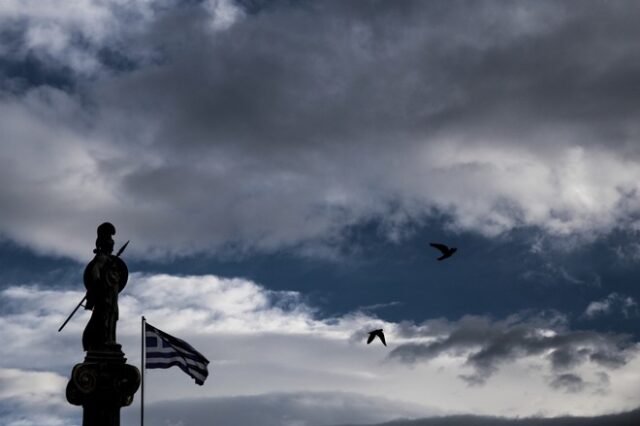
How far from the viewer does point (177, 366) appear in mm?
25094

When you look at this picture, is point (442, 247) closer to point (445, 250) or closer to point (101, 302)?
point (445, 250)

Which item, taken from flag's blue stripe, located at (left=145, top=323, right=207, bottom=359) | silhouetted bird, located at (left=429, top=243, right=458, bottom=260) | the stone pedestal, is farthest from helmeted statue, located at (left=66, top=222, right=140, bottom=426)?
silhouetted bird, located at (left=429, top=243, right=458, bottom=260)

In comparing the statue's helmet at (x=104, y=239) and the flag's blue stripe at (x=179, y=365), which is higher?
the statue's helmet at (x=104, y=239)

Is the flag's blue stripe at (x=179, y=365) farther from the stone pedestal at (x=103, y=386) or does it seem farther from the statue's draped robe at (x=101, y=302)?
the stone pedestal at (x=103, y=386)

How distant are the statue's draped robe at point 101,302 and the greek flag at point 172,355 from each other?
3797 mm

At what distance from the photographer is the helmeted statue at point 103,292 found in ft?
66.9

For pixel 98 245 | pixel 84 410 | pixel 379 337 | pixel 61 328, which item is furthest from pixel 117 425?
pixel 379 337

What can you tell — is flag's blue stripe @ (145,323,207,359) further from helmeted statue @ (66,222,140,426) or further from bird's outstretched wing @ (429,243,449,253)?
bird's outstretched wing @ (429,243,449,253)

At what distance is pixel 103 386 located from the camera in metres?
19.8

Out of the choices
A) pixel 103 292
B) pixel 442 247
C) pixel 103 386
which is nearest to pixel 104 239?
pixel 103 292

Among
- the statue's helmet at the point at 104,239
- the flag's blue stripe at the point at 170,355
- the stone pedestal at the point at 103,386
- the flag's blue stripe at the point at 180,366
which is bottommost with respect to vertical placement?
the stone pedestal at the point at 103,386

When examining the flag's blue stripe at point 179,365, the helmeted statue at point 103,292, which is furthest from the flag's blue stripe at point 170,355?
the helmeted statue at point 103,292

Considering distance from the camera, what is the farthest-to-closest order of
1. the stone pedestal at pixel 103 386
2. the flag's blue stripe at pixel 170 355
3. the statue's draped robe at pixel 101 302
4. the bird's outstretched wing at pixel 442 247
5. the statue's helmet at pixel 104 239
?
1. the bird's outstretched wing at pixel 442 247
2. the flag's blue stripe at pixel 170 355
3. the statue's helmet at pixel 104 239
4. the statue's draped robe at pixel 101 302
5. the stone pedestal at pixel 103 386

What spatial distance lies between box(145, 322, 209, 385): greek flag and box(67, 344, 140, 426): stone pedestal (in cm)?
405
